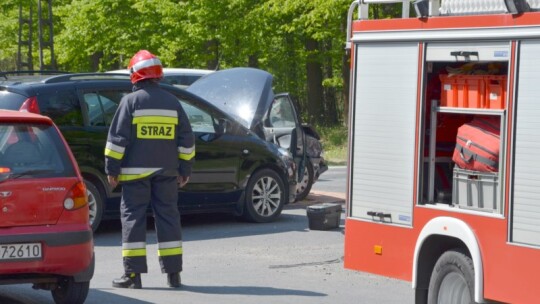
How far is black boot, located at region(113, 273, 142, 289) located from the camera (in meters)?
10.4

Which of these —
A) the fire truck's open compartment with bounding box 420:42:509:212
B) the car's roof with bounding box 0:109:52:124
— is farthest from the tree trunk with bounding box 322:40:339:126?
the fire truck's open compartment with bounding box 420:42:509:212

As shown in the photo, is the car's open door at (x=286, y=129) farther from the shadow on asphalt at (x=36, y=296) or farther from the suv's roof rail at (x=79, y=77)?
the shadow on asphalt at (x=36, y=296)

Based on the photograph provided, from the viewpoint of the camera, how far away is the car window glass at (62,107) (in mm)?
13250

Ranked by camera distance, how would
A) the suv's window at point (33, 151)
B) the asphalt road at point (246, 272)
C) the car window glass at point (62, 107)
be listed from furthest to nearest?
the car window glass at point (62, 107) < the asphalt road at point (246, 272) < the suv's window at point (33, 151)

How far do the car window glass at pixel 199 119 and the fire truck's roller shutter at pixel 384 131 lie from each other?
19.8 ft

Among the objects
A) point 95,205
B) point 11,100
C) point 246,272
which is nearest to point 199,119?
point 95,205

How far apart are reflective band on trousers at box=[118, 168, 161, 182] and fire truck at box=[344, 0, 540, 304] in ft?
7.55

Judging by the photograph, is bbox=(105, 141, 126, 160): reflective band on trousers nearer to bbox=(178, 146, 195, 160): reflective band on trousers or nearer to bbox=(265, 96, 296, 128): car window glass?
bbox=(178, 146, 195, 160): reflective band on trousers

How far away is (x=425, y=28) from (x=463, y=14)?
0.30m

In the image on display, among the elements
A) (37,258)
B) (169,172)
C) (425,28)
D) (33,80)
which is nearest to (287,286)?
(169,172)

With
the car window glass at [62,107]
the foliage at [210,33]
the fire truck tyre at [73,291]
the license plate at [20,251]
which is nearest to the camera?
the license plate at [20,251]

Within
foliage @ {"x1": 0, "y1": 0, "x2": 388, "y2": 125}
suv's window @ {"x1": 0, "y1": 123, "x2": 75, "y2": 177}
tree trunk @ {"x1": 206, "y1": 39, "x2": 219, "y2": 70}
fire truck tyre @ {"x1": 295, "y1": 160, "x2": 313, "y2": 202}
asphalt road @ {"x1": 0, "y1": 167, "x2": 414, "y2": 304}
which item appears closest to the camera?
suv's window @ {"x1": 0, "y1": 123, "x2": 75, "y2": 177}

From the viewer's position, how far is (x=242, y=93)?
627 inches

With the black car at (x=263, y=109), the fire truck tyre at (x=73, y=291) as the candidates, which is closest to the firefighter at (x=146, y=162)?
the fire truck tyre at (x=73, y=291)
